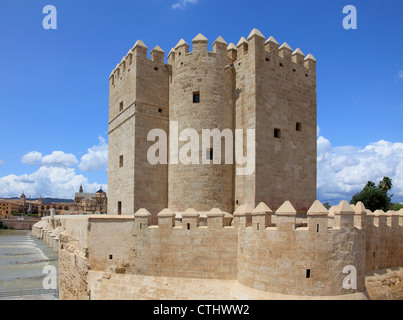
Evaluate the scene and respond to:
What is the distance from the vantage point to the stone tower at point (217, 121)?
14781mm

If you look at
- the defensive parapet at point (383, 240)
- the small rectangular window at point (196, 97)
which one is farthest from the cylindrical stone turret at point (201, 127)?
the defensive parapet at point (383, 240)

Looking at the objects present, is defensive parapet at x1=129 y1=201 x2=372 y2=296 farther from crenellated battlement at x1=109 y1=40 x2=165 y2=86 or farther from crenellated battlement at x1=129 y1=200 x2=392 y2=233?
crenellated battlement at x1=109 y1=40 x2=165 y2=86

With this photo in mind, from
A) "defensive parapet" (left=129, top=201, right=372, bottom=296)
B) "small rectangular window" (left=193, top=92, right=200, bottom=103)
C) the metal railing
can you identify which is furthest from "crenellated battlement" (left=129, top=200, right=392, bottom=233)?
the metal railing

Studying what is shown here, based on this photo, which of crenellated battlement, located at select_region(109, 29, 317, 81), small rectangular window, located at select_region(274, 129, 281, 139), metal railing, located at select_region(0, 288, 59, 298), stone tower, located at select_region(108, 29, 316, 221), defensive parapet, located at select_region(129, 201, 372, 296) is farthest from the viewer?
metal railing, located at select_region(0, 288, 59, 298)

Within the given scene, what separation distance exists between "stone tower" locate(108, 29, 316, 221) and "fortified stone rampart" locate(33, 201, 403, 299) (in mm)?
2194

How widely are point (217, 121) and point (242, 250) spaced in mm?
6310

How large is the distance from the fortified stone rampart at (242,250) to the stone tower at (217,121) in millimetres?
2194

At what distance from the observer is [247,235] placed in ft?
36.4

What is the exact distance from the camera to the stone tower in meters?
14.8

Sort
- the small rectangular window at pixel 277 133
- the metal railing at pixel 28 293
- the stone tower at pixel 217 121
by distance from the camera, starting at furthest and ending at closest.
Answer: the metal railing at pixel 28 293
the small rectangular window at pixel 277 133
the stone tower at pixel 217 121

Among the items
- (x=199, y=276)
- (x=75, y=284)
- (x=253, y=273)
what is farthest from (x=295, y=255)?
(x=75, y=284)

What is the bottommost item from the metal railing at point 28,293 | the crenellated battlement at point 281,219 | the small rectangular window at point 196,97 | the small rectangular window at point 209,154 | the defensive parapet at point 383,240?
the metal railing at point 28,293

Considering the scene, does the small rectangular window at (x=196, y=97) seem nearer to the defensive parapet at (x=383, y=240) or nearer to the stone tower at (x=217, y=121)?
the stone tower at (x=217, y=121)
